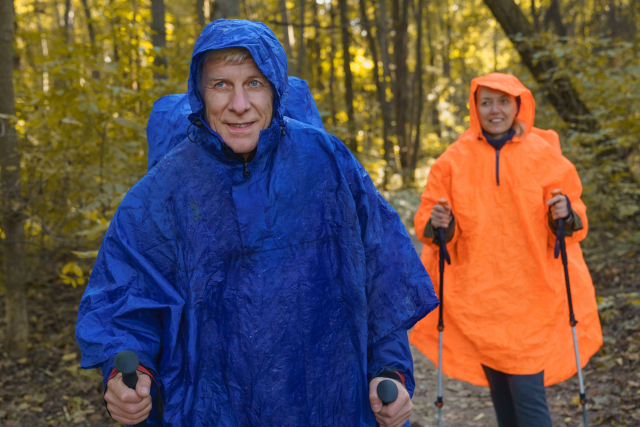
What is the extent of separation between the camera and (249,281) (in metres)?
1.81

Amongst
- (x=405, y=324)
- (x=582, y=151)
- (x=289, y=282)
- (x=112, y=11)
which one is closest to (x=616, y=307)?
(x=582, y=151)

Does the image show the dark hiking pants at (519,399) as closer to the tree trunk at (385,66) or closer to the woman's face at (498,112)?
the woman's face at (498,112)

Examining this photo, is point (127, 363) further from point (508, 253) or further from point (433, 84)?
point (433, 84)

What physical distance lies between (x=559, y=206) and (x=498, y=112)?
0.79 metres

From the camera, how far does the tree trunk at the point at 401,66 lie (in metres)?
17.0

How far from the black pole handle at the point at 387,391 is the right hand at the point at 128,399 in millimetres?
768

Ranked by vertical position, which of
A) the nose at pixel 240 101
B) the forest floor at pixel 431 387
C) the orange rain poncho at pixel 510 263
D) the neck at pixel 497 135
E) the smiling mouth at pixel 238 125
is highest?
the nose at pixel 240 101

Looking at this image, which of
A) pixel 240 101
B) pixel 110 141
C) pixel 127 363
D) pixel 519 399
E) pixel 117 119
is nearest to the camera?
A: pixel 127 363

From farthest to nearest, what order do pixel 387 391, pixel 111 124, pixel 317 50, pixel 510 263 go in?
pixel 317 50
pixel 111 124
pixel 510 263
pixel 387 391

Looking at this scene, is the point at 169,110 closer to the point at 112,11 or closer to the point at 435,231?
the point at 435,231

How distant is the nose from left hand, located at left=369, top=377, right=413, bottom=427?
109 cm

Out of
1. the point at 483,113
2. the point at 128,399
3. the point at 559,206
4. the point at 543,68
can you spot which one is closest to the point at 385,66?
the point at 543,68

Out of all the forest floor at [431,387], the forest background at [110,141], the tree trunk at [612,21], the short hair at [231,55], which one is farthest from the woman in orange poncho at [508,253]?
the tree trunk at [612,21]

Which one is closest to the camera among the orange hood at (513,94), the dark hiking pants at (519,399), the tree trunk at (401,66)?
the dark hiking pants at (519,399)
